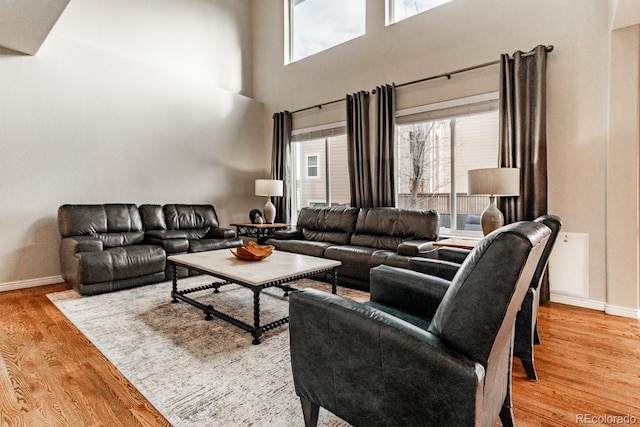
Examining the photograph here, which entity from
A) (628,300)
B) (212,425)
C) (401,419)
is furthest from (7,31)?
(628,300)

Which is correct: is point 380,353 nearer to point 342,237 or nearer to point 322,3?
point 342,237

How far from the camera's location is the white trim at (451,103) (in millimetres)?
3895

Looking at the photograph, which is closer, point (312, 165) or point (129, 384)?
point (129, 384)

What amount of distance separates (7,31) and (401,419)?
15.7 feet

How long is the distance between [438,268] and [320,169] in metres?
3.93

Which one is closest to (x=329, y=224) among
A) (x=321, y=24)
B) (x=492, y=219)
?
(x=492, y=219)

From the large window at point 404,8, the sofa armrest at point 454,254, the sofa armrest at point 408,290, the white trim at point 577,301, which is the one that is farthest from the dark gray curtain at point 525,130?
the sofa armrest at point 408,290

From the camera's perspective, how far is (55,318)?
9.80 ft

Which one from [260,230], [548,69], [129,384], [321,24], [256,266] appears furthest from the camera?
[321,24]

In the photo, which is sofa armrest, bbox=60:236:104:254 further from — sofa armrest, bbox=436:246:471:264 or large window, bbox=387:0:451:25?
large window, bbox=387:0:451:25

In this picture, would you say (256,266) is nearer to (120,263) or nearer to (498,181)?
(120,263)

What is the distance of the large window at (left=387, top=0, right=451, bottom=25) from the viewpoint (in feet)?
14.8

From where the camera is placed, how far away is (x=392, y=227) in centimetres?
427

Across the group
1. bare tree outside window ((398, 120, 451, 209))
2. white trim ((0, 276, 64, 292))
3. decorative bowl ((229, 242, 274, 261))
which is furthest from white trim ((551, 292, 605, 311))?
white trim ((0, 276, 64, 292))
